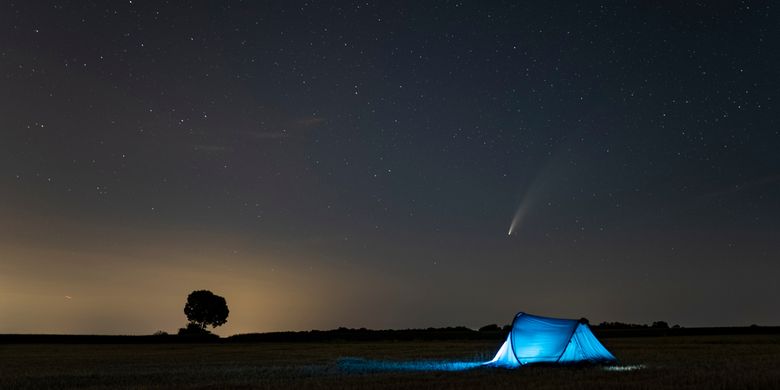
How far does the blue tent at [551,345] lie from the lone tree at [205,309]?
94.6 metres

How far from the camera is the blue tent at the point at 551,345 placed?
78.6 feet

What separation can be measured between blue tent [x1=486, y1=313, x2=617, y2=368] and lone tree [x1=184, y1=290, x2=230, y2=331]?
94.6 meters

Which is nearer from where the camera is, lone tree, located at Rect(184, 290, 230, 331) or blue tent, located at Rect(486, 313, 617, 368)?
blue tent, located at Rect(486, 313, 617, 368)

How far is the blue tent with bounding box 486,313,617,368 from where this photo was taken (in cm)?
2395

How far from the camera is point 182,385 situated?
18375 millimetres

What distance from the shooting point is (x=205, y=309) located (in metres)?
113

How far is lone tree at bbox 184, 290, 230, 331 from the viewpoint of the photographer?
11262 centimetres

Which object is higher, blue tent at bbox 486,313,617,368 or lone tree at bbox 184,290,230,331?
lone tree at bbox 184,290,230,331

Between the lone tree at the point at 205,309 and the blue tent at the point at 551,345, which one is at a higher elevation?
the lone tree at the point at 205,309

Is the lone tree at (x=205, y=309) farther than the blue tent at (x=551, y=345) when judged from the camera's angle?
Yes

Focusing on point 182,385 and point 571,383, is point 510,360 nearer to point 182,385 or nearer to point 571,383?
point 571,383

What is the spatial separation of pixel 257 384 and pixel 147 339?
230ft

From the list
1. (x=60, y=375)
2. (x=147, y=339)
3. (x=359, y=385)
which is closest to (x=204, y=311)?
(x=147, y=339)

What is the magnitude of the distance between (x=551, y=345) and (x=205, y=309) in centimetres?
9624
